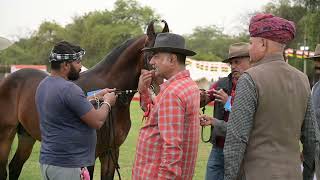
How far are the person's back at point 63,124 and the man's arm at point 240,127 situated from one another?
1.25m

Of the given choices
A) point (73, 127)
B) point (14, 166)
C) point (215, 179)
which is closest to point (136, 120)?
point (14, 166)

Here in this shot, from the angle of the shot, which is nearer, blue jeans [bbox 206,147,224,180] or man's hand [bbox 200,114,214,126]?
man's hand [bbox 200,114,214,126]

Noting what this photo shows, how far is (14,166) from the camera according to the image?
22.1ft

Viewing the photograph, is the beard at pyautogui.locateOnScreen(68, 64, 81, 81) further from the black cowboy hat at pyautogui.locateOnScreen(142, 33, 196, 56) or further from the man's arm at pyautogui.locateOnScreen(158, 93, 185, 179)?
the man's arm at pyautogui.locateOnScreen(158, 93, 185, 179)

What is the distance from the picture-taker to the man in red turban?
275 cm

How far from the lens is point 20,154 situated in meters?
6.79

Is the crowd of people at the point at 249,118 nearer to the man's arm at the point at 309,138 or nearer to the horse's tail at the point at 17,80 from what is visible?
the man's arm at the point at 309,138

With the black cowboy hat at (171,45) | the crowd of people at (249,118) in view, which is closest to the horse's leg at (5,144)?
the crowd of people at (249,118)

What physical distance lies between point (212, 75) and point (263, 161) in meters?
45.0

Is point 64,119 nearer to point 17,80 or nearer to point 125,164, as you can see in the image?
point 17,80

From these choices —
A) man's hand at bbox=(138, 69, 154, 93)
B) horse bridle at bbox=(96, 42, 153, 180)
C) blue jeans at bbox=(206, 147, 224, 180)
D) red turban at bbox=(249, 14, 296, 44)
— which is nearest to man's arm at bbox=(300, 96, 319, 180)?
red turban at bbox=(249, 14, 296, 44)

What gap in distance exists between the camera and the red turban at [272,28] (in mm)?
2832

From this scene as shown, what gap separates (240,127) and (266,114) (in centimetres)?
19

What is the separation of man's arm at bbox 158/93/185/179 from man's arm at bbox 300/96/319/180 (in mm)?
865
